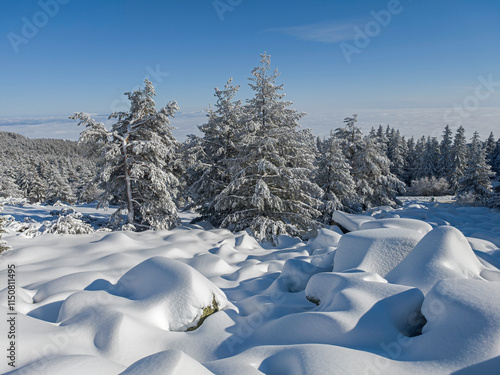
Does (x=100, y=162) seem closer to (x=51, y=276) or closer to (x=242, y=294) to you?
(x=51, y=276)

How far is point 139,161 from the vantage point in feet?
36.3

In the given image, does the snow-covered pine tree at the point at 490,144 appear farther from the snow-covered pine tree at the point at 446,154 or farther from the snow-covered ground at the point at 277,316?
the snow-covered ground at the point at 277,316

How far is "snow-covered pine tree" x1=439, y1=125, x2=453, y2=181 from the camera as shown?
46.0 meters

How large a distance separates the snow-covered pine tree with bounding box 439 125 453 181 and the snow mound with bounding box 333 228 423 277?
168ft

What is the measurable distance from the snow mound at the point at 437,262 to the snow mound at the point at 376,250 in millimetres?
270

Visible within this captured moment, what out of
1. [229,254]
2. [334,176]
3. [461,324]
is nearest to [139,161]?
[229,254]

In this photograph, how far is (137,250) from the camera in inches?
250

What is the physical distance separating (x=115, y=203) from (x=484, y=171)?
3823 cm

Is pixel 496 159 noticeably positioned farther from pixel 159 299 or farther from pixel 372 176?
pixel 159 299

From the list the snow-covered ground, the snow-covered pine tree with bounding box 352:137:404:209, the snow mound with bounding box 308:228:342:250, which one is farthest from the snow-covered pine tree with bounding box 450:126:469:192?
the snow-covered ground

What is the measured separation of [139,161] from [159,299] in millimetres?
9039

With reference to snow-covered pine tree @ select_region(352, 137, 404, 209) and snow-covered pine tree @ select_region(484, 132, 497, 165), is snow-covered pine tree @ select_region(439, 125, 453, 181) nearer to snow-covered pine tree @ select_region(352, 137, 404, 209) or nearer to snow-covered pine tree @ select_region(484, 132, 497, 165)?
snow-covered pine tree @ select_region(484, 132, 497, 165)

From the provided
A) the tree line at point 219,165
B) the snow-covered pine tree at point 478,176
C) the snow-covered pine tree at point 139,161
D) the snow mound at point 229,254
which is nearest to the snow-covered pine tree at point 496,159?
the snow-covered pine tree at point 478,176

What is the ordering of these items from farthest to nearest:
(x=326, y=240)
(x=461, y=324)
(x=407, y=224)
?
(x=326, y=240) < (x=407, y=224) < (x=461, y=324)
